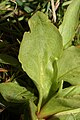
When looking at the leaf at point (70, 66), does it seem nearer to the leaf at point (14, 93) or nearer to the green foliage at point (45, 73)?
the green foliage at point (45, 73)

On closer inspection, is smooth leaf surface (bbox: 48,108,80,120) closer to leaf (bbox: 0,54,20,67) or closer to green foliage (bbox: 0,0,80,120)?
green foliage (bbox: 0,0,80,120)

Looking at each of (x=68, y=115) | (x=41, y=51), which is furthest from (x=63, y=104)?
(x=41, y=51)

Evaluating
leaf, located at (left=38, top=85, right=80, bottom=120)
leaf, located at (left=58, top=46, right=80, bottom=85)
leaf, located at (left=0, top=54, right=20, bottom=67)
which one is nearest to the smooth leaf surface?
leaf, located at (left=38, top=85, right=80, bottom=120)

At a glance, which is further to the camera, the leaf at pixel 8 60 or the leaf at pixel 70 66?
the leaf at pixel 8 60

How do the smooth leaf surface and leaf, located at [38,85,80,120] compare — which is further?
the smooth leaf surface

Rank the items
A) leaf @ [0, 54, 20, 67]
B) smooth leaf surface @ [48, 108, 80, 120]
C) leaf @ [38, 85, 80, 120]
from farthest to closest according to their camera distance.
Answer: leaf @ [0, 54, 20, 67], smooth leaf surface @ [48, 108, 80, 120], leaf @ [38, 85, 80, 120]

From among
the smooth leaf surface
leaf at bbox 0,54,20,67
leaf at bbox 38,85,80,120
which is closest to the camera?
leaf at bbox 38,85,80,120

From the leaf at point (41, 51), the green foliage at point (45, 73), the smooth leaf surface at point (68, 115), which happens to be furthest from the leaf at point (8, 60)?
the smooth leaf surface at point (68, 115)
